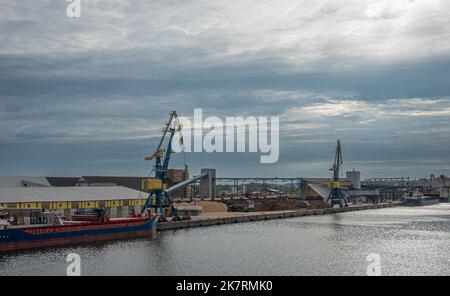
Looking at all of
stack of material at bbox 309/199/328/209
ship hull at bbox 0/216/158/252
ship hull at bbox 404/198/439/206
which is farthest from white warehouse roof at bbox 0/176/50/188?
ship hull at bbox 404/198/439/206

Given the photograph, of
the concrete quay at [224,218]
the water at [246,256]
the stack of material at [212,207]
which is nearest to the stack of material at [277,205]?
the concrete quay at [224,218]

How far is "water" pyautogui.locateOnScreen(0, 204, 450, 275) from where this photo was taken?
36531 millimetres

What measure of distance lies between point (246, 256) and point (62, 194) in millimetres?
32760

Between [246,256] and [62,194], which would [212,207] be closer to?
[62,194]

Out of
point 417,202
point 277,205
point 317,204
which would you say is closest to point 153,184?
point 277,205

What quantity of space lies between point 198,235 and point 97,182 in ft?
137

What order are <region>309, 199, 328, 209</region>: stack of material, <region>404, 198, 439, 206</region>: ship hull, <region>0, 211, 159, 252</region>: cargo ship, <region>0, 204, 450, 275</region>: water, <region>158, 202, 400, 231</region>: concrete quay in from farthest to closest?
<region>404, 198, 439, 206</region>: ship hull, <region>309, 199, 328, 209</region>: stack of material, <region>158, 202, 400, 231</region>: concrete quay, <region>0, 211, 159, 252</region>: cargo ship, <region>0, 204, 450, 275</region>: water

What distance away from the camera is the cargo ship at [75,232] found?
44.4 meters

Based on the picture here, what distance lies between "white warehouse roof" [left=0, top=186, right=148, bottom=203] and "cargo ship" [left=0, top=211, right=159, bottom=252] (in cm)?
486

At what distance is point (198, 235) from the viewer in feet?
200

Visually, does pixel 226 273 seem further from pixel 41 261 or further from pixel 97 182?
pixel 97 182

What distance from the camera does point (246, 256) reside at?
4275 centimetres

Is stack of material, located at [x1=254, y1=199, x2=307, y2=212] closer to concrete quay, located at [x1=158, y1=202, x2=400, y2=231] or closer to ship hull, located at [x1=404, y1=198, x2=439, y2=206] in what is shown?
concrete quay, located at [x1=158, y1=202, x2=400, y2=231]

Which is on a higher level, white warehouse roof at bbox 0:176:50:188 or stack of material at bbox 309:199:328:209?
white warehouse roof at bbox 0:176:50:188
